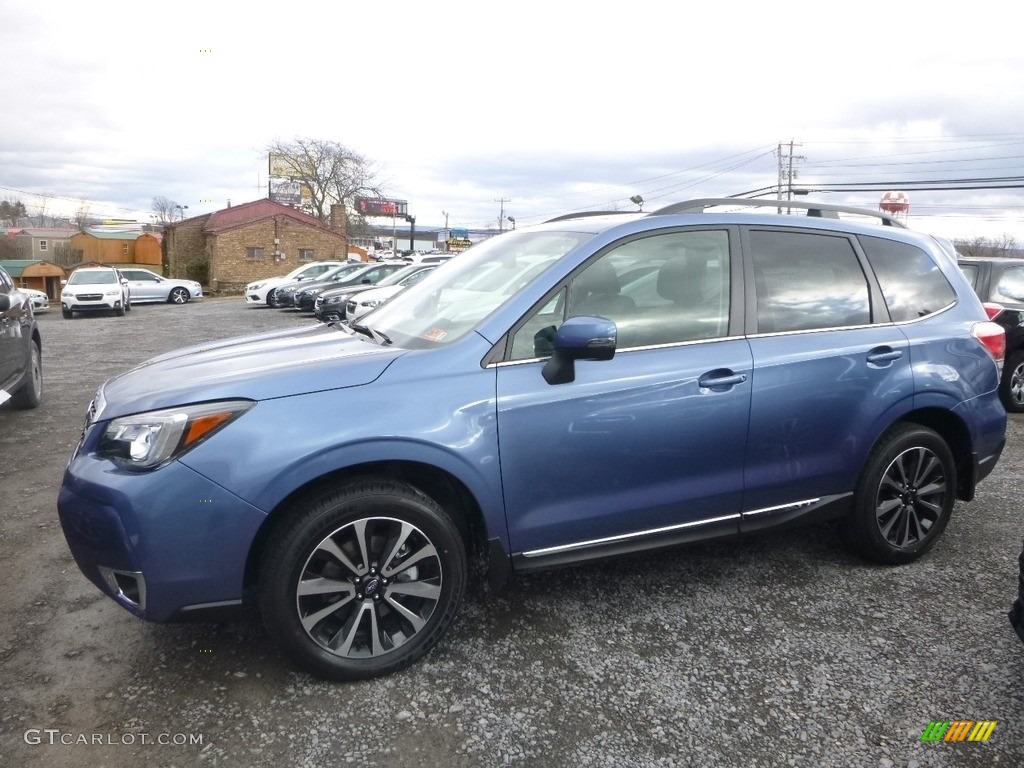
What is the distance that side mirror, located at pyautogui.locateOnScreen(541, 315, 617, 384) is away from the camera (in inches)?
114

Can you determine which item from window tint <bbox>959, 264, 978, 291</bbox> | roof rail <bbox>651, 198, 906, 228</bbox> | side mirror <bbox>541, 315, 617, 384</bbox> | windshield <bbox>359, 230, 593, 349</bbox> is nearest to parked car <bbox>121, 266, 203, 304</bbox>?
window tint <bbox>959, 264, 978, 291</bbox>

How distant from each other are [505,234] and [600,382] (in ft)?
4.30

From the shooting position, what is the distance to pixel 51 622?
336 centimetres

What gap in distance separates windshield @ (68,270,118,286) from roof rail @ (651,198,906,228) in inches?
958

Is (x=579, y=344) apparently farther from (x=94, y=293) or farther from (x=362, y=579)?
(x=94, y=293)

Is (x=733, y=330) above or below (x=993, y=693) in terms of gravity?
above

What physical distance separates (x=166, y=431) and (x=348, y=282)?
1930cm

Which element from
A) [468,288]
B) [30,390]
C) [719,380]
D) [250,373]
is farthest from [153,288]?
[719,380]

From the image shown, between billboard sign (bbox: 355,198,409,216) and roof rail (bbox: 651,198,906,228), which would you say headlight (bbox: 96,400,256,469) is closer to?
roof rail (bbox: 651,198,906,228)

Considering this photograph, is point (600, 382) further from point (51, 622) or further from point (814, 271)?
point (51, 622)

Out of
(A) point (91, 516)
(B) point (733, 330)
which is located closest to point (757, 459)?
(B) point (733, 330)

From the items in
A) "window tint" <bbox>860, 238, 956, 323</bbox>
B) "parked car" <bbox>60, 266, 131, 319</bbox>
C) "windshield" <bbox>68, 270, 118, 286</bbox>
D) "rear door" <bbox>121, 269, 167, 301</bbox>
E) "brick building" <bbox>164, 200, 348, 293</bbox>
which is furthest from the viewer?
"brick building" <bbox>164, 200, 348, 293</bbox>

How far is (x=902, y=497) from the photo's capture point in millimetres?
3861

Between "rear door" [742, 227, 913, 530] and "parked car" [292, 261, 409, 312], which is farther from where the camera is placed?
"parked car" [292, 261, 409, 312]
